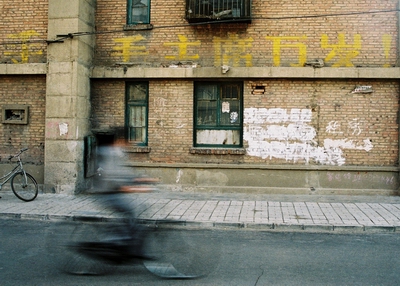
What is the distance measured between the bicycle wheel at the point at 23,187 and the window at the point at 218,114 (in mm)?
4769

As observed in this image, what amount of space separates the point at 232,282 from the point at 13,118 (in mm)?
10161

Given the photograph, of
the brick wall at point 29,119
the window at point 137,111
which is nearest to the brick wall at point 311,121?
the window at point 137,111

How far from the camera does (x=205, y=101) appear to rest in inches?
506

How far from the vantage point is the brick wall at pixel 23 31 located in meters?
12.8

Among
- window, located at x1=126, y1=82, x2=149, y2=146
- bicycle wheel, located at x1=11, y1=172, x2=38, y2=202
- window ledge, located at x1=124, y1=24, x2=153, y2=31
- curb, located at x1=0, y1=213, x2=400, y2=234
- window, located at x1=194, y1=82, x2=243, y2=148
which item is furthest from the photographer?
window, located at x1=126, y1=82, x2=149, y2=146

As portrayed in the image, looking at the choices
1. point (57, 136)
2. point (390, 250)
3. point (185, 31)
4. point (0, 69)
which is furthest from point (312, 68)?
point (0, 69)

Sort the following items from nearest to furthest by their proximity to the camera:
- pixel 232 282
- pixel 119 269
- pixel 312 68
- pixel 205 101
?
1. pixel 232 282
2. pixel 119 269
3. pixel 312 68
4. pixel 205 101

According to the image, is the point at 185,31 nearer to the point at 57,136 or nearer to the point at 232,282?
the point at 57,136

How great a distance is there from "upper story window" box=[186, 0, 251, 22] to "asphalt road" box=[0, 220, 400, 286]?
6618 millimetres

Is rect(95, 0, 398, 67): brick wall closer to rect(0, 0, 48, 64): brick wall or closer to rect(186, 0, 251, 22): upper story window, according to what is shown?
rect(186, 0, 251, 22): upper story window

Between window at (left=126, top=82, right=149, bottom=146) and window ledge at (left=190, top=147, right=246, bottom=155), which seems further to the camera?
window at (left=126, top=82, right=149, bottom=146)

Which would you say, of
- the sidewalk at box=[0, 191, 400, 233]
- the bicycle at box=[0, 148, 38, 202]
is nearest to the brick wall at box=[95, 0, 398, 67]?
the sidewalk at box=[0, 191, 400, 233]

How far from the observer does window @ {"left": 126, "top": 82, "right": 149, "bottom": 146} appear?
1302 centimetres

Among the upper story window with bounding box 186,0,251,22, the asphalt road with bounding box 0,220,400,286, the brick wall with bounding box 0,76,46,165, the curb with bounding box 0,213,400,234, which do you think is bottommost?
A: the asphalt road with bounding box 0,220,400,286
